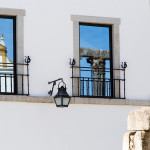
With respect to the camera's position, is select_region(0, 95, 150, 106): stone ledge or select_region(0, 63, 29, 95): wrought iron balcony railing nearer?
select_region(0, 95, 150, 106): stone ledge

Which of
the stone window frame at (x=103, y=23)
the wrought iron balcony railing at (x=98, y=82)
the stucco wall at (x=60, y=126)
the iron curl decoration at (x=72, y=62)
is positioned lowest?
the stucco wall at (x=60, y=126)

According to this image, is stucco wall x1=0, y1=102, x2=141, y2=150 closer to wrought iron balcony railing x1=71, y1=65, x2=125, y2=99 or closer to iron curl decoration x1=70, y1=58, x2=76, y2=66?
wrought iron balcony railing x1=71, y1=65, x2=125, y2=99

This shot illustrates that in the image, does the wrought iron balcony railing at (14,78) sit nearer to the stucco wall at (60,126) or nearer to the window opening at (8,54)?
the window opening at (8,54)

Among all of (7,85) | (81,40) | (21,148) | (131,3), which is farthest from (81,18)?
(21,148)

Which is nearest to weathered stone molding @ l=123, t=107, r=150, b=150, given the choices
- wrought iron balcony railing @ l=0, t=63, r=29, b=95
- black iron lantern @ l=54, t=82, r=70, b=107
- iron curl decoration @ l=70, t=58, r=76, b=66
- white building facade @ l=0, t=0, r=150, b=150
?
black iron lantern @ l=54, t=82, r=70, b=107

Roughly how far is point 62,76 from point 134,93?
1850 mm

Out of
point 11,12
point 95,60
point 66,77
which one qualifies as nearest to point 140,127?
point 66,77

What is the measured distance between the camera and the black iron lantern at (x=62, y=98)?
12.9 meters

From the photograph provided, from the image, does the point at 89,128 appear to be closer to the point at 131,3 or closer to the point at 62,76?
the point at 62,76

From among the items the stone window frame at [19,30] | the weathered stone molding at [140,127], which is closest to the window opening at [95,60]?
the stone window frame at [19,30]

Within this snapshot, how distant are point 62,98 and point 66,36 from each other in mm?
1692

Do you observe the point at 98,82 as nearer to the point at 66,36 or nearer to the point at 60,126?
the point at 66,36

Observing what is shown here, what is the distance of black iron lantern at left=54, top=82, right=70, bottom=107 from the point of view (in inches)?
507

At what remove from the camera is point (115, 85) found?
14156 millimetres
